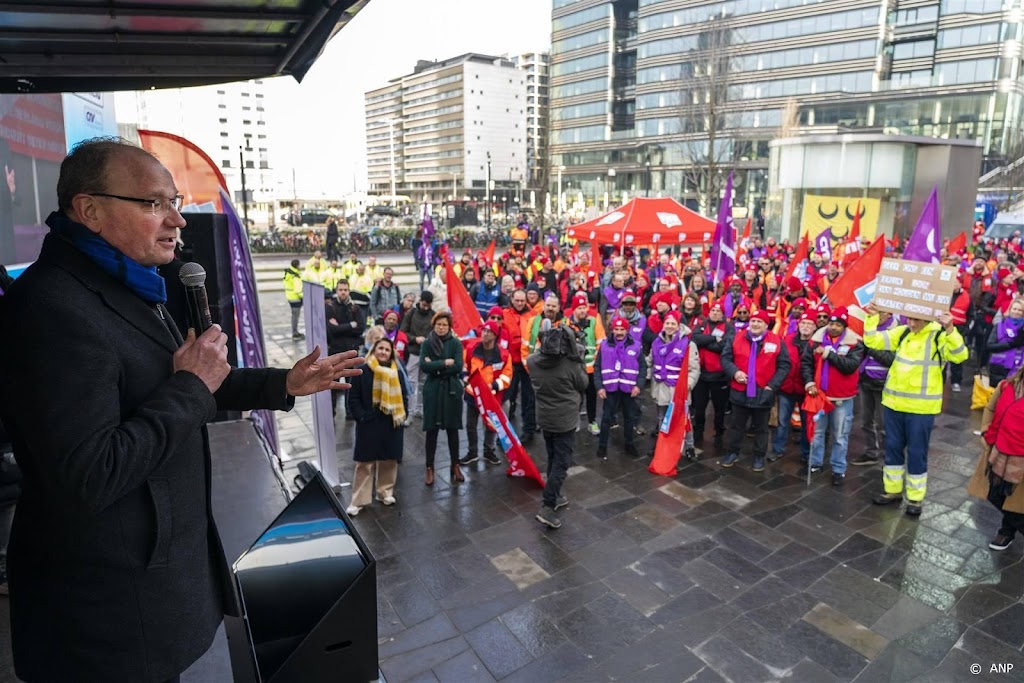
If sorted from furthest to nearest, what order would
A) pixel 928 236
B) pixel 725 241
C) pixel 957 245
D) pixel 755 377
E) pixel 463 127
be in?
pixel 463 127, pixel 957 245, pixel 725 241, pixel 928 236, pixel 755 377

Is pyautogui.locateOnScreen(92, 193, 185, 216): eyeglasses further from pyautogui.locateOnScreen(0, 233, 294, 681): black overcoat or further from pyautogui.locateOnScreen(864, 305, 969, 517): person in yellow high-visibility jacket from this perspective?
pyautogui.locateOnScreen(864, 305, 969, 517): person in yellow high-visibility jacket

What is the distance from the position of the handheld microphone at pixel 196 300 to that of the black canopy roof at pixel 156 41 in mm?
1773

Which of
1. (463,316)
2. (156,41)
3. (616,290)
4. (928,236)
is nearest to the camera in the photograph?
(156,41)

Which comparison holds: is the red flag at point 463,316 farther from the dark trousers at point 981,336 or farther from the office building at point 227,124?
the office building at point 227,124

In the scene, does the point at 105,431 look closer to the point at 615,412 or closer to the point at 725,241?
the point at 615,412

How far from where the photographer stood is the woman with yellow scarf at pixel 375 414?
595cm

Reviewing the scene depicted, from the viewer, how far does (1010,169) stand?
3738 cm

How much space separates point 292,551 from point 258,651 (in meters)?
0.40

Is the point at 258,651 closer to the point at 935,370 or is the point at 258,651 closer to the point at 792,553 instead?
the point at 792,553

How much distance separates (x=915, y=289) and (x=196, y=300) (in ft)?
20.5

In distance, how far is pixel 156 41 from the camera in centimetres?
362

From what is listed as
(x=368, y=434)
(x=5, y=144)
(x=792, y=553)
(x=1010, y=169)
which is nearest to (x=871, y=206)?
(x=792, y=553)

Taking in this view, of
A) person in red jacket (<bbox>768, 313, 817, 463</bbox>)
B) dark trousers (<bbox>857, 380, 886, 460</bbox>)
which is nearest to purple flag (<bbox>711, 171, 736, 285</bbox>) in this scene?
person in red jacket (<bbox>768, 313, 817, 463</bbox>)

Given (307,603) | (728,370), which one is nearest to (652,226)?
(728,370)
